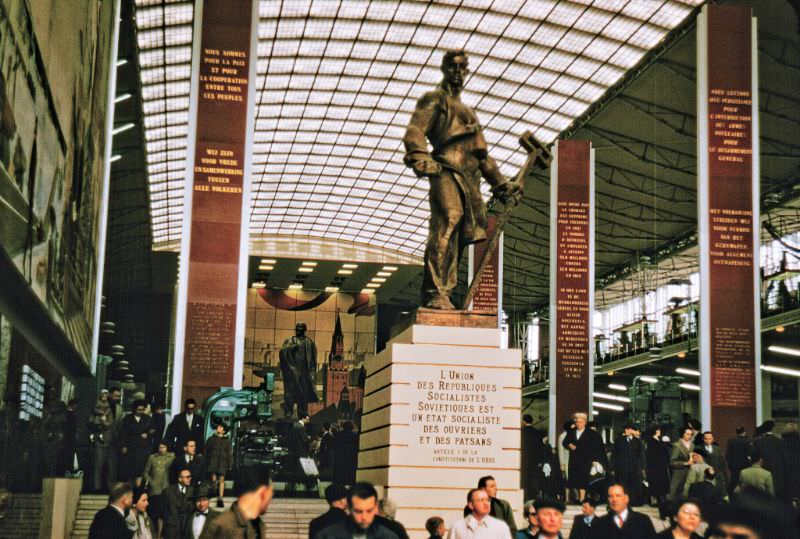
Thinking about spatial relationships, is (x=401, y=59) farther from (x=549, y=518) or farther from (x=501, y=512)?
(x=549, y=518)

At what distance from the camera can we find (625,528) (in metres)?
8.47

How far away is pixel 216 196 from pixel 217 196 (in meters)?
0.02

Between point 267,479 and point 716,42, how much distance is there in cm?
1790

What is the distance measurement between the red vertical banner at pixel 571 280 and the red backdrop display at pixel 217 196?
380 inches

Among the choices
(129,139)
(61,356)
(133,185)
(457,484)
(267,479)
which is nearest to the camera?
(267,479)

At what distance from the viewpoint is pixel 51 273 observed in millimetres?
15695

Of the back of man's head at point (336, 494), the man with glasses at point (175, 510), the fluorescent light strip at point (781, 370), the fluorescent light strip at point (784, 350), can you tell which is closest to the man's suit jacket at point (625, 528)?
the back of man's head at point (336, 494)

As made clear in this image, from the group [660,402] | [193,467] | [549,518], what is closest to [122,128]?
[660,402]

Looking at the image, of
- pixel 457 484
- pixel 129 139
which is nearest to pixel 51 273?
pixel 457 484

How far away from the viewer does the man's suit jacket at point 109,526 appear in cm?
930

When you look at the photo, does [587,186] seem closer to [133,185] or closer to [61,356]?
[61,356]

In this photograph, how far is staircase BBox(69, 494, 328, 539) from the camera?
50.0ft

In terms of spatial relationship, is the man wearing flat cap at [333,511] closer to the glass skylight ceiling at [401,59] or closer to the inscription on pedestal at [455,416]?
the inscription on pedestal at [455,416]

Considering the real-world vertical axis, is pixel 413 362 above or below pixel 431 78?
below
